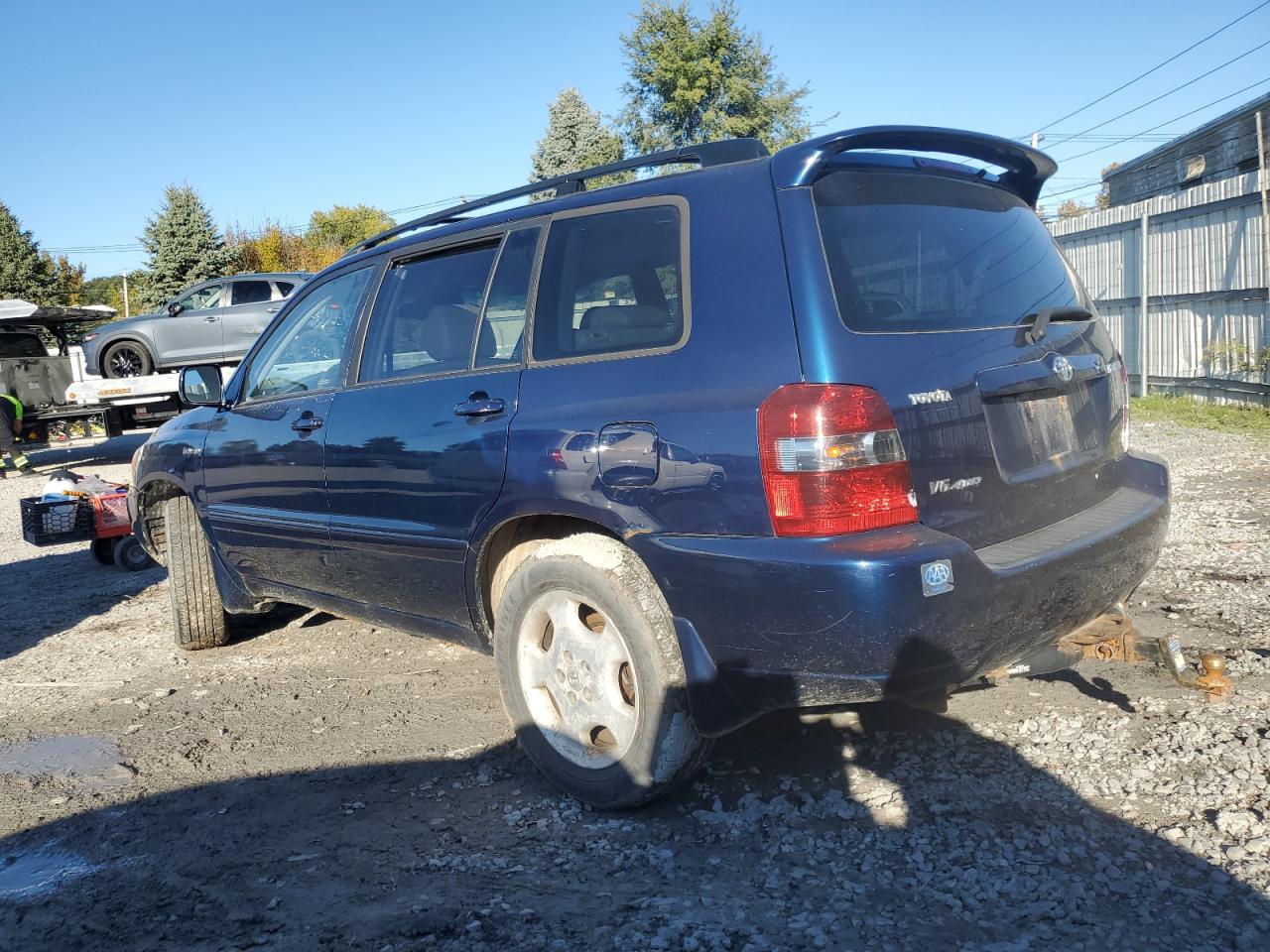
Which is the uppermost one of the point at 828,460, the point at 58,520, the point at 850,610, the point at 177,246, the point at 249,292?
the point at 177,246

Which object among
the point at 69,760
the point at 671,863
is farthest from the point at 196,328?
the point at 671,863

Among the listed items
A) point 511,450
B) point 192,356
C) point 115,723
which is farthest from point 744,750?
point 192,356

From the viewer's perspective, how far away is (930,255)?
3082 millimetres

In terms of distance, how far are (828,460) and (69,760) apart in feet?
10.7

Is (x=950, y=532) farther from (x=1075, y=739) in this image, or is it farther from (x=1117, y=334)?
(x=1117, y=334)

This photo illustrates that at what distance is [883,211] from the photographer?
3.05 metres

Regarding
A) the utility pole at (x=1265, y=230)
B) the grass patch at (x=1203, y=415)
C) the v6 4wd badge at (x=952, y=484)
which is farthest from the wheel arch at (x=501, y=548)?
the utility pole at (x=1265, y=230)

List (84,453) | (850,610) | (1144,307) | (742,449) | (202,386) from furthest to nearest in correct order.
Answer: (84,453)
(1144,307)
(202,386)
(742,449)
(850,610)

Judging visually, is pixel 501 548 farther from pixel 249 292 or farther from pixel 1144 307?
pixel 249 292

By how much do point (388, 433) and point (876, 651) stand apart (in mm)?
1982

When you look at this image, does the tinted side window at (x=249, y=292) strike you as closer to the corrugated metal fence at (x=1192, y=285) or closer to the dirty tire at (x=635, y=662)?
the corrugated metal fence at (x=1192, y=285)

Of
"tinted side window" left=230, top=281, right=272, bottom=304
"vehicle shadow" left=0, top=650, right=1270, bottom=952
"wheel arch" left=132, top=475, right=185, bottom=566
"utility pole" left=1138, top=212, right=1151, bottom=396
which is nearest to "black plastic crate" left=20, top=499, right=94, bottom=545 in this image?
"wheel arch" left=132, top=475, right=185, bottom=566

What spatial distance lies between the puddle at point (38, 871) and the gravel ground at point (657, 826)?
1cm

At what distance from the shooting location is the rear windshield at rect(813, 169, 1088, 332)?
2.86 m
